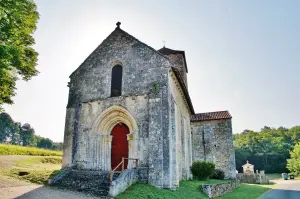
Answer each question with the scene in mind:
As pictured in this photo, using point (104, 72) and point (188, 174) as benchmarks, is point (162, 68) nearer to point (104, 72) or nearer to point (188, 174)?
point (104, 72)

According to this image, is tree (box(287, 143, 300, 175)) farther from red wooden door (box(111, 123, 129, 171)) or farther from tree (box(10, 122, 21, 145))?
tree (box(10, 122, 21, 145))

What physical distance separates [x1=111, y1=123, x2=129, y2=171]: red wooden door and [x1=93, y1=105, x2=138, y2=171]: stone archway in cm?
23

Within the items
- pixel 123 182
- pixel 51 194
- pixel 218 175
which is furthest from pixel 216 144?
pixel 51 194

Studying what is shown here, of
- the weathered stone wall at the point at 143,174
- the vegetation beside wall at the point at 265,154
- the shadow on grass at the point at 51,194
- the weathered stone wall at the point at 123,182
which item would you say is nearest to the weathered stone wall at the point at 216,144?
the weathered stone wall at the point at 143,174

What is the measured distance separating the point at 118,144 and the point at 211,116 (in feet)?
55.4

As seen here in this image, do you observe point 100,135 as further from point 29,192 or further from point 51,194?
point 29,192

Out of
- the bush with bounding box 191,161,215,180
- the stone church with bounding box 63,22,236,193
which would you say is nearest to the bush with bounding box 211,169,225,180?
the bush with bounding box 191,161,215,180

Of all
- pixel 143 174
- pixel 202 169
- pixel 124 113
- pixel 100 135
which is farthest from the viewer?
pixel 202 169

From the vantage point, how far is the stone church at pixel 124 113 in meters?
12.9

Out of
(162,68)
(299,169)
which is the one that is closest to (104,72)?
(162,68)

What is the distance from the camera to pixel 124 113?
47.4 ft

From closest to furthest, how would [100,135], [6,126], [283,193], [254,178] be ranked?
[100,135] → [283,193] → [254,178] → [6,126]

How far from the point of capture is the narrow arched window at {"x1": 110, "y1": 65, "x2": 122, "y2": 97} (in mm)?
15261

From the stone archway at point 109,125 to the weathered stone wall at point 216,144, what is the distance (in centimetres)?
1577
